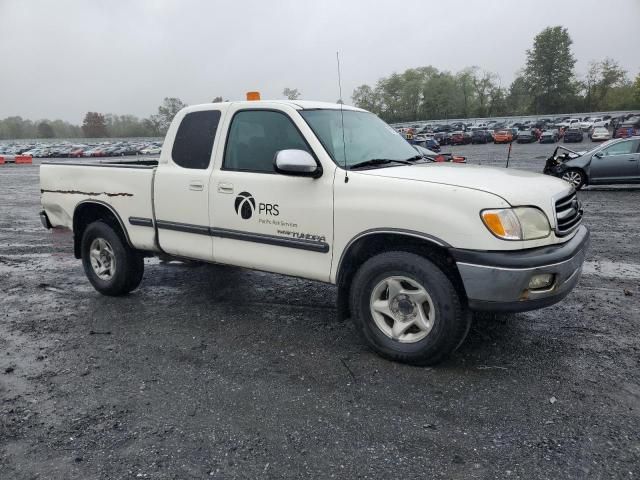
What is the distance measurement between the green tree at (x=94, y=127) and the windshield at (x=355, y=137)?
456ft

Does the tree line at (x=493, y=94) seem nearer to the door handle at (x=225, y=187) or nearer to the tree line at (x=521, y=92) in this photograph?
the tree line at (x=521, y=92)

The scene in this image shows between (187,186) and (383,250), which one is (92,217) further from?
(383,250)

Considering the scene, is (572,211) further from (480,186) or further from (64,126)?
(64,126)

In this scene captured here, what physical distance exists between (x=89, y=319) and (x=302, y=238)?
2.43m

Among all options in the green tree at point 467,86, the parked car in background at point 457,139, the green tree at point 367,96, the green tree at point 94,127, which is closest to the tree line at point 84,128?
the green tree at point 94,127

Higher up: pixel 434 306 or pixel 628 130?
pixel 628 130

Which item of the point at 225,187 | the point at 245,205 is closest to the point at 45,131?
the point at 225,187

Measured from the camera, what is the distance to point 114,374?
382 centimetres

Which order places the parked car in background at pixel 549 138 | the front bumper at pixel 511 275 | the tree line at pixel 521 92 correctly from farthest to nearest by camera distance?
the tree line at pixel 521 92 → the parked car in background at pixel 549 138 → the front bumper at pixel 511 275

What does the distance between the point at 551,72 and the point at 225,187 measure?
115 metres

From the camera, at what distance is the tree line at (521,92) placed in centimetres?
9744

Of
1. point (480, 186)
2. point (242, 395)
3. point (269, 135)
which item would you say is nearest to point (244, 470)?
point (242, 395)

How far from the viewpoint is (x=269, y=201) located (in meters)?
4.19

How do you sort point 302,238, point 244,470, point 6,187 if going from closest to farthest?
1. point 244,470
2. point 302,238
3. point 6,187
